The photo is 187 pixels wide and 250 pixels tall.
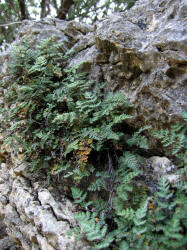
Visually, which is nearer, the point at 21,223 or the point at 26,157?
the point at 21,223

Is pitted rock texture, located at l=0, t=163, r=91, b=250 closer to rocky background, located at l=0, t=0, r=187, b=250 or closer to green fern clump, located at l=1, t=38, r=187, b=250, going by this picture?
rocky background, located at l=0, t=0, r=187, b=250

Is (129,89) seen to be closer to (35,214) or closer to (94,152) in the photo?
(94,152)

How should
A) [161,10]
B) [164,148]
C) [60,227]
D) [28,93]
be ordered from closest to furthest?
[60,227] → [164,148] → [161,10] → [28,93]

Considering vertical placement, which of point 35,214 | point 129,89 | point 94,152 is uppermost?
point 129,89

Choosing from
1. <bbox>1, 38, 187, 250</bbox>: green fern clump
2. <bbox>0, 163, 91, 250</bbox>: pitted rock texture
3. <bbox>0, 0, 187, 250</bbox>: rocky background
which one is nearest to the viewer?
<bbox>1, 38, 187, 250</bbox>: green fern clump

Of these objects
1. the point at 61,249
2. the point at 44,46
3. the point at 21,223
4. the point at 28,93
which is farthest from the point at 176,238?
the point at 44,46

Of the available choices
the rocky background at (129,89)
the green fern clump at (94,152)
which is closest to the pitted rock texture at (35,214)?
the rocky background at (129,89)

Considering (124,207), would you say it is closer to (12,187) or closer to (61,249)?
(61,249)


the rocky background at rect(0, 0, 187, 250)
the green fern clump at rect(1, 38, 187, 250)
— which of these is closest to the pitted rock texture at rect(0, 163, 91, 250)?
the rocky background at rect(0, 0, 187, 250)

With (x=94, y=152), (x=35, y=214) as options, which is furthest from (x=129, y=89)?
(x=35, y=214)
